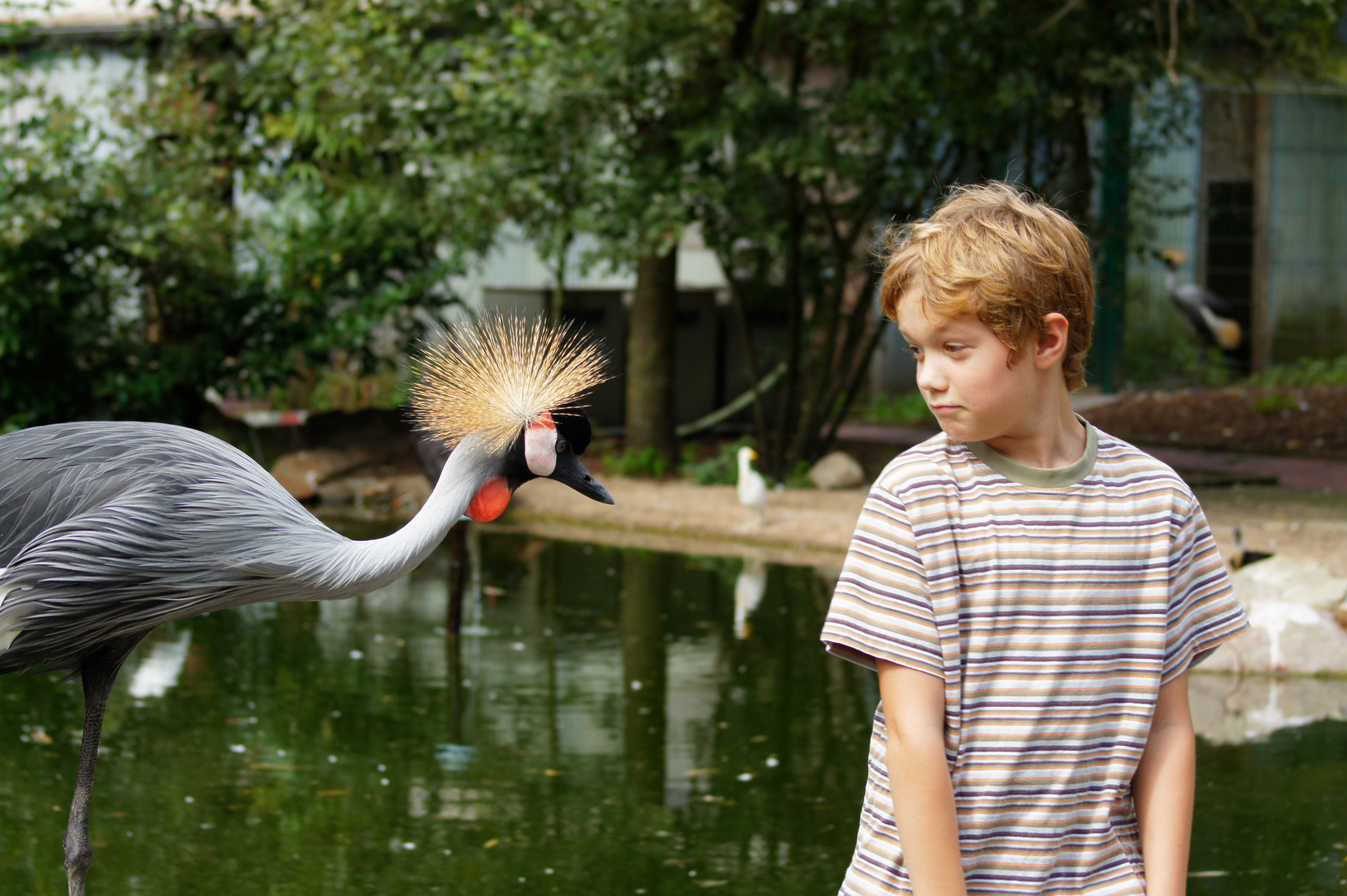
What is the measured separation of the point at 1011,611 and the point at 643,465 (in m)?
10.6

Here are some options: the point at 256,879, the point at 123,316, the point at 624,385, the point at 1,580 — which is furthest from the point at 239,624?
the point at 624,385

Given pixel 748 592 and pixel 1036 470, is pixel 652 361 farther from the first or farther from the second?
pixel 1036 470

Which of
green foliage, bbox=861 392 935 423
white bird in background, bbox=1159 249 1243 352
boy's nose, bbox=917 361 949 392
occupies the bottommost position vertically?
boy's nose, bbox=917 361 949 392

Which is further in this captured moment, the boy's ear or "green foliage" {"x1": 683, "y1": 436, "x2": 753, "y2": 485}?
"green foliage" {"x1": 683, "y1": 436, "x2": 753, "y2": 485}

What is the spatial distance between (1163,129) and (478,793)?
9.87 meters

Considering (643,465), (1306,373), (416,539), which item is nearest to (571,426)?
(416,539)

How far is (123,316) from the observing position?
41.5 ft

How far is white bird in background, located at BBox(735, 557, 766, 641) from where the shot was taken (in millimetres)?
7602

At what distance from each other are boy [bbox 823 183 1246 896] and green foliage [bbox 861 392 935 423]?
1424 centimetres

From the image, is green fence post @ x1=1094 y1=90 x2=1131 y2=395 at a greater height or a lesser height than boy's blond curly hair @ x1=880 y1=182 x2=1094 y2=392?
greater

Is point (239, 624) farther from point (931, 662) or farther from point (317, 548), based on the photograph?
point (931, 662)

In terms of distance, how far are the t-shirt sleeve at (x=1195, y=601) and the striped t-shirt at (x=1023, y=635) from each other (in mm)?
29

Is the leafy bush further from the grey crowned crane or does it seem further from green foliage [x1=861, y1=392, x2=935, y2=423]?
the grey crowned crane

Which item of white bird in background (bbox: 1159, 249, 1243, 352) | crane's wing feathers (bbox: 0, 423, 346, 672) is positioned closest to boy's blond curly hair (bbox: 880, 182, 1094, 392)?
crane's wing feathers (bbox: 0, 423, 346, 672)
